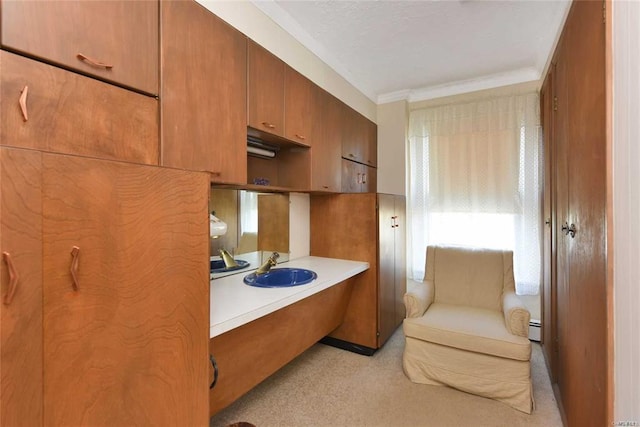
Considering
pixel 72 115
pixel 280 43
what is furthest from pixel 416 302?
pixel 72 115

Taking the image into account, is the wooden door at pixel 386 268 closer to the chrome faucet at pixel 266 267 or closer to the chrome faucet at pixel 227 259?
the chrome faucet at pixel 266 267

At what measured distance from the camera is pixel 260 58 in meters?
1.72

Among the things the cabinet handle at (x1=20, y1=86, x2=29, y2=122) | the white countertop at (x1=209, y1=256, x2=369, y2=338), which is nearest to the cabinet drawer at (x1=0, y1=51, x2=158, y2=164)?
the cabinet handle at (x1=20, y1=86, x2=29, y2=122)

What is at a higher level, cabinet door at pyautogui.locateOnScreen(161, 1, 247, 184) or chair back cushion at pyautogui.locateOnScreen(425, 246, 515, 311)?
cabinet door at pyautogui.locateOnScreen(161, 1, 247, 184)

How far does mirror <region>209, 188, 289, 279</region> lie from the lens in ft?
6.52

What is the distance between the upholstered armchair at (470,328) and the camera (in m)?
1.81

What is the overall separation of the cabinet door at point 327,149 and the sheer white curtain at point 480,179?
112 centimetres

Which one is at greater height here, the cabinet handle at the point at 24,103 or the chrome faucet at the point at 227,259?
the cabinet handle at the point at 24,103

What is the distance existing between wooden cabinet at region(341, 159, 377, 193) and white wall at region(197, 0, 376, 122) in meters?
0.61

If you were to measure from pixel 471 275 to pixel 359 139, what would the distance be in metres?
1.60

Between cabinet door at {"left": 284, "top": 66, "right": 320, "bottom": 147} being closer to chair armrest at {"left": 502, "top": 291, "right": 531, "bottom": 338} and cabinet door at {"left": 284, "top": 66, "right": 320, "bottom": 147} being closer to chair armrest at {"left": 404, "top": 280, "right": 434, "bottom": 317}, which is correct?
chair armrest at {"left": 404, "top": 280, "right": 434, "bottom": 317}

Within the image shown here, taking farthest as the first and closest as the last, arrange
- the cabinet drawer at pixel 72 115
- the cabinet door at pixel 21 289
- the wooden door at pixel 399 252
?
the wooden door at pixel 399 252, the cabinet drawer at pixel 72 115, the cabinet door at pixel 21 289

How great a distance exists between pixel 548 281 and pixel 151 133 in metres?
2.63

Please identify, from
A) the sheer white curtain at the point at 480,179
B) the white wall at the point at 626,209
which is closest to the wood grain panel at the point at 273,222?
the sheer white curtain at the point at 480,179
